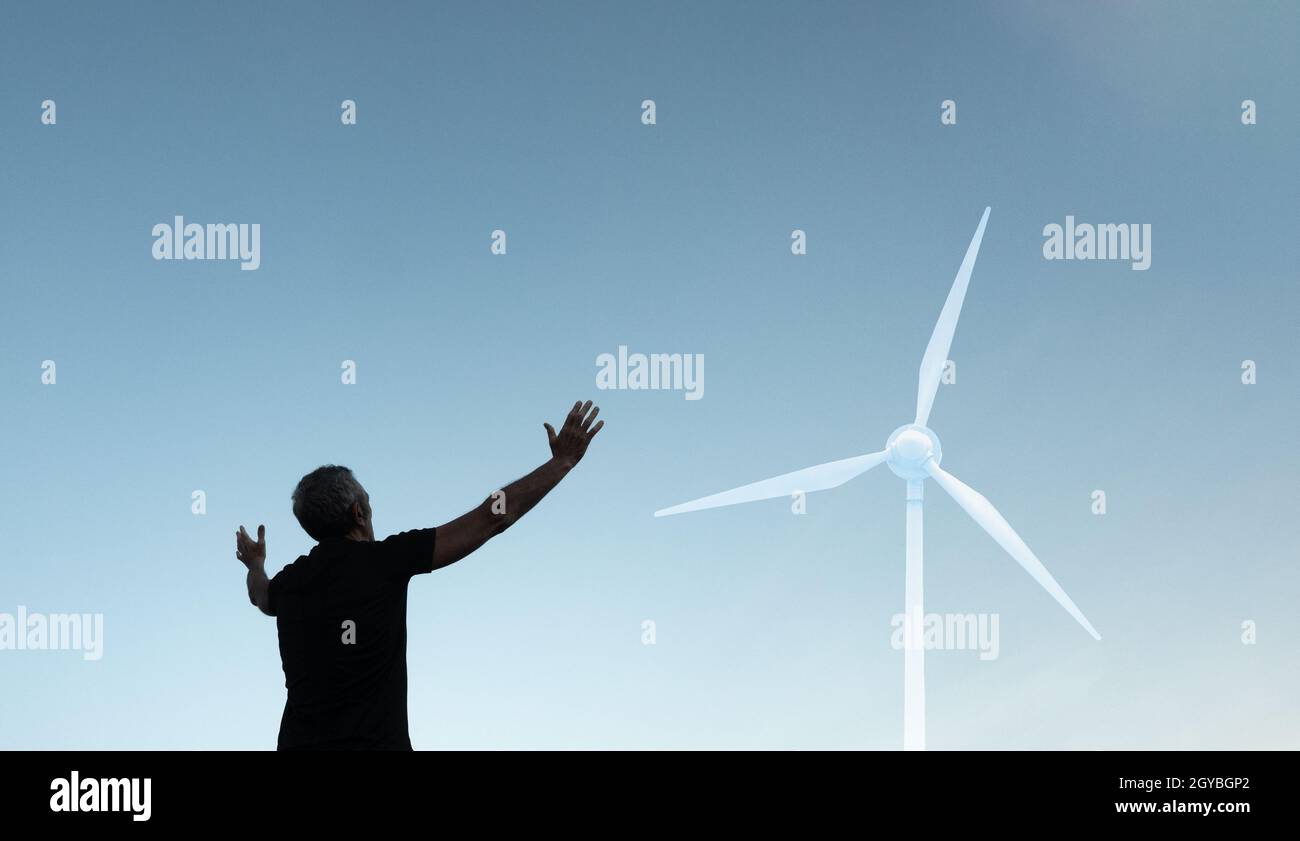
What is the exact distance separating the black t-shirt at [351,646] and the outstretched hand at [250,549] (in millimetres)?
1448

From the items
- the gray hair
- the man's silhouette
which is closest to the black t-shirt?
the man's silhouette

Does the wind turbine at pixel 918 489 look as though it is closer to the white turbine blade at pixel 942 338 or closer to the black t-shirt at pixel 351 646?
the white turbine blade at pixel 942 338

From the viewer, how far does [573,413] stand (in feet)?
19.7

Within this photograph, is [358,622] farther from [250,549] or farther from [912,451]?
[912,451]

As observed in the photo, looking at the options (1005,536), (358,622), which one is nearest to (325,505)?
(358,622)

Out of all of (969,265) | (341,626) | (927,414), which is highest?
(969,265)

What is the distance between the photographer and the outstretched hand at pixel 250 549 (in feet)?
22.9

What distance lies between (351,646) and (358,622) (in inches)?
4.2

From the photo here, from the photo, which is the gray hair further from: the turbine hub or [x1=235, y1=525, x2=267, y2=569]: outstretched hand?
the turbine hub

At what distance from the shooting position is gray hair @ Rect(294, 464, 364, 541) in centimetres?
577
